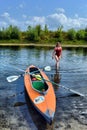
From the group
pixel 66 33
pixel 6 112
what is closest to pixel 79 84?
pixel 6 112

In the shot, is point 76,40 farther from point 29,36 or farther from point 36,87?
point 36,87

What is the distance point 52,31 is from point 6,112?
10190 cm

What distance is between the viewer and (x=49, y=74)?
2320cm

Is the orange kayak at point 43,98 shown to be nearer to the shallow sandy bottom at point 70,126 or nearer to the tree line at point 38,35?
the shallow sandy bottom at point 70,126

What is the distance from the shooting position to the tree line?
9700 cm

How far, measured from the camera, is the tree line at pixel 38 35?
97.0 metres

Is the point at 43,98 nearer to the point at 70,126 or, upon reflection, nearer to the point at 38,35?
the point at 70,126

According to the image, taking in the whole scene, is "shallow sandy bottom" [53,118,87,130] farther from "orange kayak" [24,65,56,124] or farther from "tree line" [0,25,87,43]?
"tree line" [0,25,87,43]

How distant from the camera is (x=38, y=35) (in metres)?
101

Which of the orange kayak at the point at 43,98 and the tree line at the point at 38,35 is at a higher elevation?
the orange kayak at the point at 43,98

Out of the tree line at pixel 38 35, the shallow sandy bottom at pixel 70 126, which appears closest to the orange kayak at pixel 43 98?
the shallow sandy bottom at pixel 70 126

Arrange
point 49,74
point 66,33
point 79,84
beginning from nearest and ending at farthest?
point 79,84
point 49,74
point 66,33

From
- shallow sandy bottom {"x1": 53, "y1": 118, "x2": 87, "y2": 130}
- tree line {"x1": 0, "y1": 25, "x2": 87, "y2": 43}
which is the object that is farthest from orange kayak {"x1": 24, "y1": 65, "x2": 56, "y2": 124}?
tree line {"x1": 0, "y1": 25, "x2": 87, "y2": 43}

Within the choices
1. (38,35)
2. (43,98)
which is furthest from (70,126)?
(38,35)
